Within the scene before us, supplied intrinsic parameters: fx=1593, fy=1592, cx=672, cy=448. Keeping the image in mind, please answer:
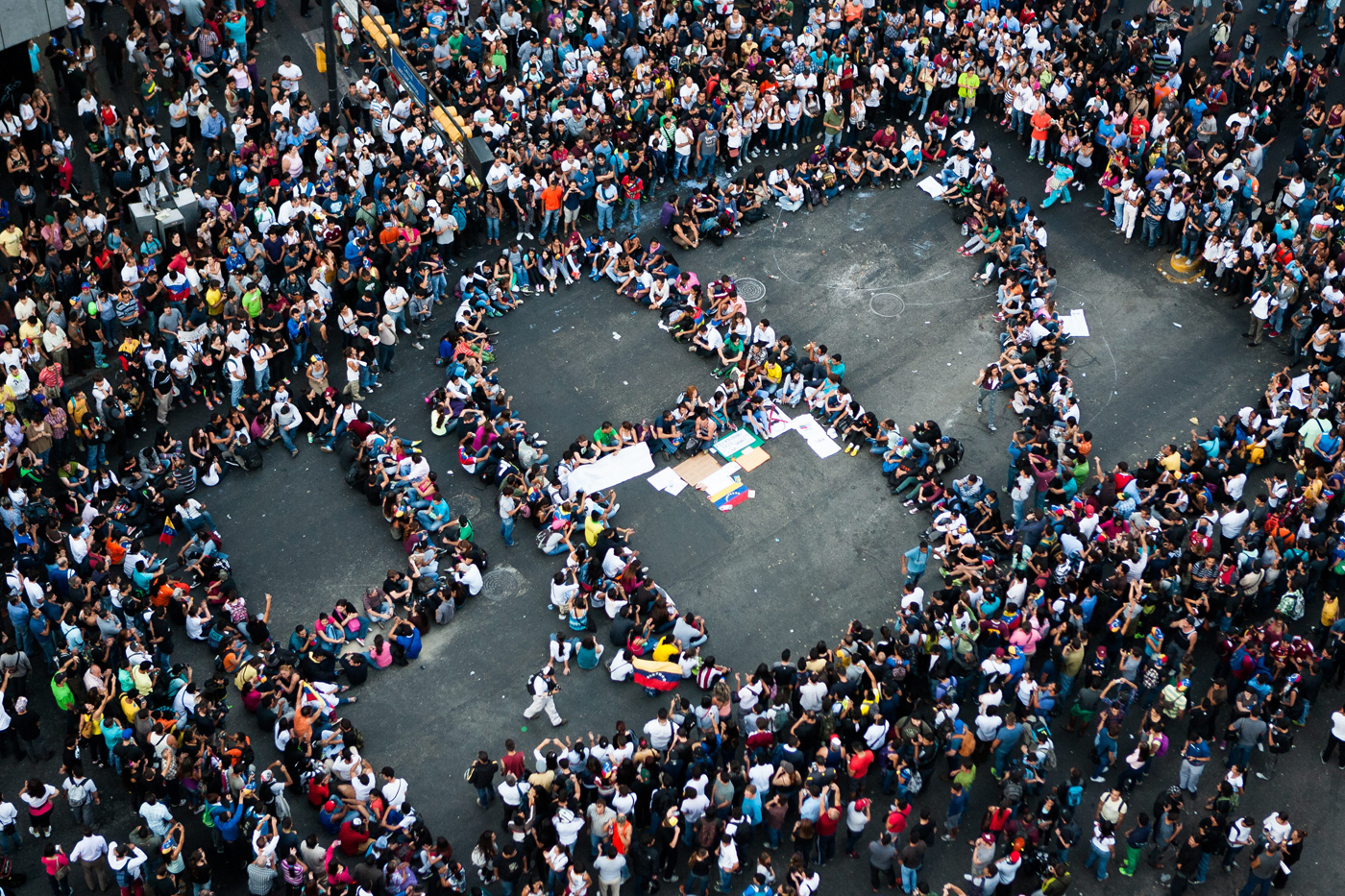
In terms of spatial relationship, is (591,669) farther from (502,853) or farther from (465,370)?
(465,370)

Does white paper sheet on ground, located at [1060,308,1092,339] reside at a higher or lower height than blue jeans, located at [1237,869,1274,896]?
higher

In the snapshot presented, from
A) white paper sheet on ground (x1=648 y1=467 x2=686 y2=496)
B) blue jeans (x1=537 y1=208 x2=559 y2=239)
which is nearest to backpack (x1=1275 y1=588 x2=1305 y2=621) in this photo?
white paper sheet on ground (x1=648 y1=467 x2=686 y2=496)

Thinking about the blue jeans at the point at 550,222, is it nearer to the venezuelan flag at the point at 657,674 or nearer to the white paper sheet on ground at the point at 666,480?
the white paper sheet on ground at the point at 666,480

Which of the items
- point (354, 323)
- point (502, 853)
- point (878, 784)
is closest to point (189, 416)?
point (354, 323)

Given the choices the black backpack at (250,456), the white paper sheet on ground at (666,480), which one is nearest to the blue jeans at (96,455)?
the black backpack at (250,456)

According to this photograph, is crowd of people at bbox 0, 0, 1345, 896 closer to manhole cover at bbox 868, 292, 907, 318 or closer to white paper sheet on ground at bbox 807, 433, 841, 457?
white paper sheet on ground at bbox 807, 433, 841, 457

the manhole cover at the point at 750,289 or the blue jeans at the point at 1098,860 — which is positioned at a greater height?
the manhole cover at the point at 750,289

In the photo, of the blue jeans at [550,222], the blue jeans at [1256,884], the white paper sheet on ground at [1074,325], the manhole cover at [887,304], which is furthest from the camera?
the blue jeans at [550,222]
